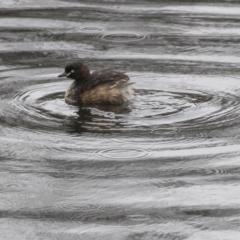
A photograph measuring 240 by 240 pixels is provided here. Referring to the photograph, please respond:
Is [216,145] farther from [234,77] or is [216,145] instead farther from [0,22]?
[0,22]

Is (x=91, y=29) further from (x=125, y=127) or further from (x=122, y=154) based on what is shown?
(x=122, y=154)

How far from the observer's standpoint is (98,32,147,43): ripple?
48.9 feet

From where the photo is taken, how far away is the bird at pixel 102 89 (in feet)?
38.6

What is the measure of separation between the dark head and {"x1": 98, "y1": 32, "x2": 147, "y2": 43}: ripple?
110 inches

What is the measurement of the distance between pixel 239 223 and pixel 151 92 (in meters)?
4.58

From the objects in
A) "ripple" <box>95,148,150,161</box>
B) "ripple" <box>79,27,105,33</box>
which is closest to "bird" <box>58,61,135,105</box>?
"ripple" <box>95,148,150,161</box>

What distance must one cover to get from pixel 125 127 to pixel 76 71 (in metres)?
1.82

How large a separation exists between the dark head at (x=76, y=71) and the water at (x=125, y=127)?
29 cm

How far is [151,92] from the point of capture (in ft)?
39.9

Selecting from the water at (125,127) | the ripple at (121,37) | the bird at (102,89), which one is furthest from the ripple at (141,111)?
the ripple at (121,37)

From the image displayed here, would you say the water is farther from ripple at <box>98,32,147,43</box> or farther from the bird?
the bird

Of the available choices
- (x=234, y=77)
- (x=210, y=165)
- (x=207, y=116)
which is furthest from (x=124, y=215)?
(x=234, y=77)

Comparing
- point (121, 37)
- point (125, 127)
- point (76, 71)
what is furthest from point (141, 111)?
point (121, 37)

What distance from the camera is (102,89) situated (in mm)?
11914
